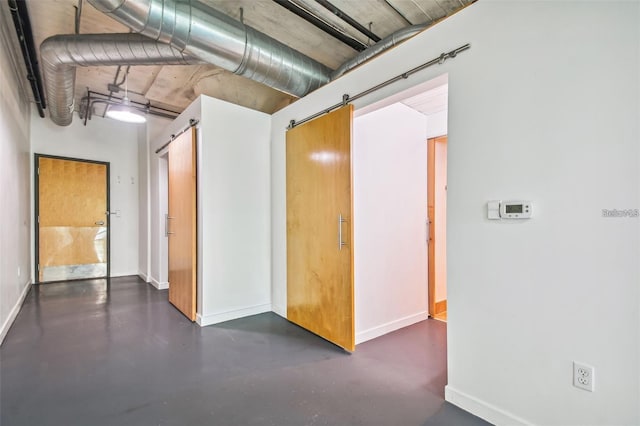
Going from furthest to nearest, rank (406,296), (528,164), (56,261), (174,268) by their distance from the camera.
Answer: (56,261) < (174,268) < (406,296) < (528,164)

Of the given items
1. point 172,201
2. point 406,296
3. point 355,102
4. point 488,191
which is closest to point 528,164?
point 488,191

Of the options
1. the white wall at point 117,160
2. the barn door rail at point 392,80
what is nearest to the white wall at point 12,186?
the white wall at point 117,160

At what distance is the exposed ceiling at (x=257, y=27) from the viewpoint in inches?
106

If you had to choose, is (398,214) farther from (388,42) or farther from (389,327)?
(388,42)

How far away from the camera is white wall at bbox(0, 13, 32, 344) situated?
9.36ft

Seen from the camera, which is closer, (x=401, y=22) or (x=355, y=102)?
(x=355, y=102)

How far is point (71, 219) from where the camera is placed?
5.30m

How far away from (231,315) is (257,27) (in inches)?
124

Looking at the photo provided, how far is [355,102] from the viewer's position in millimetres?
2518

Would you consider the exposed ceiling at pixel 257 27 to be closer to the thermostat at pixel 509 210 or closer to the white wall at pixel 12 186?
the white wall at pixel 12 186

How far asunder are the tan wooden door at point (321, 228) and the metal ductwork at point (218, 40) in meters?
0.55

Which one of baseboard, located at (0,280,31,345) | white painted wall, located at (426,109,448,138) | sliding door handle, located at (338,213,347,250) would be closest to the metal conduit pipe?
white painted wall, located at (426,109,448,138)

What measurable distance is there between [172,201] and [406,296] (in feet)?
10.4

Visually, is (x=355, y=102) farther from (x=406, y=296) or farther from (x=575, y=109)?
(x=406, y=296)
